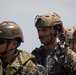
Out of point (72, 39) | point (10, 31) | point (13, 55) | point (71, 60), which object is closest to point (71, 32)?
point (72, 39)

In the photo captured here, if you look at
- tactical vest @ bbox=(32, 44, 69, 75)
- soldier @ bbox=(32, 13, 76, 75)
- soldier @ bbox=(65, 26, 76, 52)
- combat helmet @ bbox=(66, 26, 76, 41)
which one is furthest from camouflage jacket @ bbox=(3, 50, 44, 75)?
combat helmet @ bbox=(66, 26, 76, 41)

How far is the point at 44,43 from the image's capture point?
10.6 m

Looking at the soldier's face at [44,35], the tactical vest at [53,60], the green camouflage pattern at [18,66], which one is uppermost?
the soldier's face at [44,35]

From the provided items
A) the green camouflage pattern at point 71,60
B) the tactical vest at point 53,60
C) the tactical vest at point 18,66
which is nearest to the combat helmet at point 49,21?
the tactical vest at point 53,60

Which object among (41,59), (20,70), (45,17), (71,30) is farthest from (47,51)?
(71,30)

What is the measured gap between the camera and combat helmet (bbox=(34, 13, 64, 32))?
10918 millimetres

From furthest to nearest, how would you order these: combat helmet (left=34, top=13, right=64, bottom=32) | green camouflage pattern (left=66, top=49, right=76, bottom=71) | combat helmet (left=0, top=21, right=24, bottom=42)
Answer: combat helmet (left=34, top=13, right=64, bottom=32)
green camouflage pattern (left=66, top=49, right=76, bottom=71)
combat helmet (left=0, top=21, right=24, bottom=42)

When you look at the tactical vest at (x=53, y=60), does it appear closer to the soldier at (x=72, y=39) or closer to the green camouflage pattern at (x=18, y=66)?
the green camouflage pattern at (x=18, y=66)

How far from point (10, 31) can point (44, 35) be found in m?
1.11

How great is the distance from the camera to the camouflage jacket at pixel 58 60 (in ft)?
34.0

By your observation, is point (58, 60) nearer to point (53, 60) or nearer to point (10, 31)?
point (53, 60)

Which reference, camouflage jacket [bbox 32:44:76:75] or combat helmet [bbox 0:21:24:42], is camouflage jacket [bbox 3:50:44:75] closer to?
combat helmet [bbox 0:21:24:42]

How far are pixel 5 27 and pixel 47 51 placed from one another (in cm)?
153

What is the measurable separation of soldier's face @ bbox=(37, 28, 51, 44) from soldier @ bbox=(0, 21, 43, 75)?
952 mm
